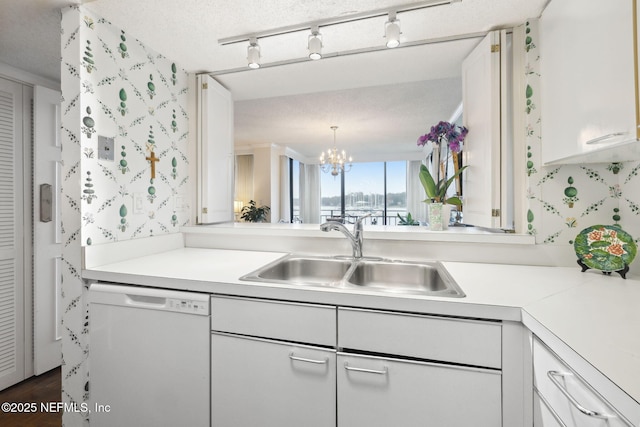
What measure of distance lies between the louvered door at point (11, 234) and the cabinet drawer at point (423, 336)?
229 centimetres

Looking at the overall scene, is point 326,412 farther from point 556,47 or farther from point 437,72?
point 437,72

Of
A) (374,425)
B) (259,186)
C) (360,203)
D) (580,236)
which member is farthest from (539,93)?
(360,203)

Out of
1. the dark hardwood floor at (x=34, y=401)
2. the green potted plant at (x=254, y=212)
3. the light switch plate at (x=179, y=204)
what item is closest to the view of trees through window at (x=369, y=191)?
the green potted plant at (x=254, y=212)

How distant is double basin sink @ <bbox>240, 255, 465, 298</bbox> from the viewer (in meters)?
1.40

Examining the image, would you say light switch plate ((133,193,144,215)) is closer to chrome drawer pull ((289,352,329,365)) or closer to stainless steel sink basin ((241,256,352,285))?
stainless steel sink basin ((241,256,352,285))

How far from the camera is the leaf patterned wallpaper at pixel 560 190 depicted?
132 centimetres

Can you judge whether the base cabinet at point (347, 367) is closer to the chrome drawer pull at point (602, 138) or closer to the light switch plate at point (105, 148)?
the chrome drawer pull at point (602, 138)

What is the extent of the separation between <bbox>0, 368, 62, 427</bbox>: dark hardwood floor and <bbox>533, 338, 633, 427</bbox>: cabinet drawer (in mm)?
2341

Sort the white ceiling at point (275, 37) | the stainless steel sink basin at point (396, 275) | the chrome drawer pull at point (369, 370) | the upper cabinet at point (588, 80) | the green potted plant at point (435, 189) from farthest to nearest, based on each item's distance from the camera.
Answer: the green potted plant at point (435, 189) < the stainless steel sink basin at point (396, 275) < the white ceiling at point (275, 37) < the chrome drawer pull at point (369, 370) < the upper cabinet at point (588, 80)

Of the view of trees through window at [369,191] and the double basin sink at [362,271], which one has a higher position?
the view of trees through window at [369,191]

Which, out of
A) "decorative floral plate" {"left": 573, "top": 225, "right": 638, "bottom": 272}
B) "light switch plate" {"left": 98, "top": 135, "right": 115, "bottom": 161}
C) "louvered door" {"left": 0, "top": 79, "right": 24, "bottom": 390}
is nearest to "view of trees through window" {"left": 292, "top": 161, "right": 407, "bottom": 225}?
"louvered door" {"left": 0, "top": 79, "right": 24, "bottom": 390}

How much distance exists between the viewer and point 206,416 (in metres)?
1.12

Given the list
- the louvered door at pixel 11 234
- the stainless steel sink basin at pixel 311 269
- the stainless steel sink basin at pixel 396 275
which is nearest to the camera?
the stainless steel sink basin at pixel 396 275

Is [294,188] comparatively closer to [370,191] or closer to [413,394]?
[370,191]
